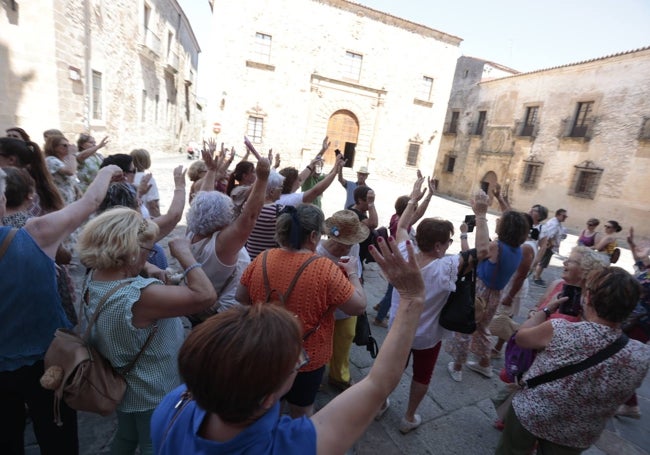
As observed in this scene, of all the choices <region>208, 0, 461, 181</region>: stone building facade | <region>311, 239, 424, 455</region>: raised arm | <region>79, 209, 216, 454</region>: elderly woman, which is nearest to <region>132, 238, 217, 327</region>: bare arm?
<region>79, 209, 216, 454</region>: elderly woman

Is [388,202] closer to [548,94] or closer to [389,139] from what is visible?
[389,139]

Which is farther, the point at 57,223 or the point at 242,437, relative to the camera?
the point at 57,223

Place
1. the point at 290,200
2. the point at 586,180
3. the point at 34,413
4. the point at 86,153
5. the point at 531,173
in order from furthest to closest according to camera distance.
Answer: the point at 531,173 < the point at 586,180 < the point at 86,153 < the point at 290,200 < the point at 34,413

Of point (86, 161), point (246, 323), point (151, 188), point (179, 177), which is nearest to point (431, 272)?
point (246, 323)

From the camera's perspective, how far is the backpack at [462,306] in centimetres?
226

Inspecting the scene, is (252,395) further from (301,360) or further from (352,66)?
(352,66)

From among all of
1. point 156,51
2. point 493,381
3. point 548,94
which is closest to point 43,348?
point 493,381

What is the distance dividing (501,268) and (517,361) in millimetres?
1002

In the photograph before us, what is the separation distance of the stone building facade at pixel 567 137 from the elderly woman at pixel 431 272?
17968 mm

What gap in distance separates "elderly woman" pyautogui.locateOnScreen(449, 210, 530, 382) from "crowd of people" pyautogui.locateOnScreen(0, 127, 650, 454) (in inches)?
23.5

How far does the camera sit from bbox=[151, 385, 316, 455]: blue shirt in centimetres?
80

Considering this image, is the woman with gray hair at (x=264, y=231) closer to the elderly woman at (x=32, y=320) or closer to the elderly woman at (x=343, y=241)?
the elderly woman at (x=343, y=241)

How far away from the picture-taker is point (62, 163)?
11.8ft

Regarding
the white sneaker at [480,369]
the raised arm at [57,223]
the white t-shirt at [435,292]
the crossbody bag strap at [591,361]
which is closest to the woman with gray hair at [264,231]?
the white t-shirt at [435,292]
